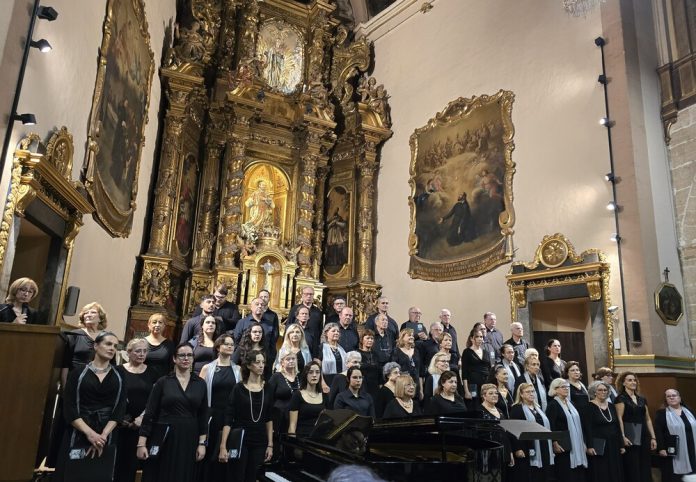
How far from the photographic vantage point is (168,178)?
11.9 metres

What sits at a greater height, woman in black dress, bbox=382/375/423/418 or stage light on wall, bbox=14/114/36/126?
stage light on wall, bbox=14/114/36/126

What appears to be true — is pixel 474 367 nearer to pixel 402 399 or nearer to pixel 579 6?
pixel 402 399

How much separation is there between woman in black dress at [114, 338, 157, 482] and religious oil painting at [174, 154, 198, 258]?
310 inches

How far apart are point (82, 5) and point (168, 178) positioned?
5.57 meters

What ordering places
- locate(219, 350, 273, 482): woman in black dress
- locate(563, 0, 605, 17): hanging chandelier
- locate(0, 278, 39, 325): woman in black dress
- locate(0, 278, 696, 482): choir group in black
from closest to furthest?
locate(0, 278, 696, 482): choir group in black
locate(0, 278, 39, 325): woman in black dress
locate(219, 350, 273, 482): woman in black dress
locate(563, 0, 605, 17): hanging chandelier

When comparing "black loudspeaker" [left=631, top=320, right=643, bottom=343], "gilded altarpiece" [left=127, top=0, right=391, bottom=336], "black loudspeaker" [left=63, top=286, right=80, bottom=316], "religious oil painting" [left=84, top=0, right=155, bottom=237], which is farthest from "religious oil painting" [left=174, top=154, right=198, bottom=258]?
"black loudspeaker" [left=631, top=320, right=643, bottom=343]

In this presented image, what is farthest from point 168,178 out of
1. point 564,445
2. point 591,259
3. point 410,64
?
point 564,445

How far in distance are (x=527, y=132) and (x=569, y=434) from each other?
644 cm

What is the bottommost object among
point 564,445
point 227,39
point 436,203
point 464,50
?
point 564,445

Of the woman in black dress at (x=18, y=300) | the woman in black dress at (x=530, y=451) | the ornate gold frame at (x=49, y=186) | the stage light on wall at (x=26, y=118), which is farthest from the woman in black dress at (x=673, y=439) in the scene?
the stage light on wall at (x=26, y=118)

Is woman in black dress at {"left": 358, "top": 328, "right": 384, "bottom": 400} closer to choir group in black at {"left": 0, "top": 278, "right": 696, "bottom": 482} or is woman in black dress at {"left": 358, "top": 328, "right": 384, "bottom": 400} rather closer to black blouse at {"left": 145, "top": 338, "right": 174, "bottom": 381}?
choir group in black at {"left": 0, "top": 278, "right": 696, "bottom": 482}

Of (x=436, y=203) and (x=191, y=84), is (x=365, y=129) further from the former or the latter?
(x=191, y=84)

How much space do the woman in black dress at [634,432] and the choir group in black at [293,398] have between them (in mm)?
14

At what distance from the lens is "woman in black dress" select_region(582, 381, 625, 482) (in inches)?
237
